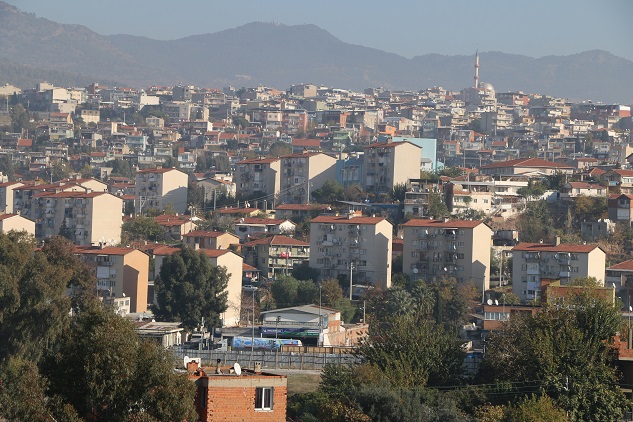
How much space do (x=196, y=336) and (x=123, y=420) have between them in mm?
22418

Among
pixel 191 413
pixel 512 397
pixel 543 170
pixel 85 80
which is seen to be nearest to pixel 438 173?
pixel 543 170

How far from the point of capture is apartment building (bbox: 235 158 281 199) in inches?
2235

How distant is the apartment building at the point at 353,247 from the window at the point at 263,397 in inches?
1101

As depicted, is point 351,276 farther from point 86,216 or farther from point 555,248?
point 86,216

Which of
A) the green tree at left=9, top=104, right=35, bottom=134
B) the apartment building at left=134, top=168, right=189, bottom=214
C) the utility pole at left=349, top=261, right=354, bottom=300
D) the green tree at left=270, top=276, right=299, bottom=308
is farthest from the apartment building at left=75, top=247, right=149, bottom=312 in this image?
the green tree at left=9, top=104, right=35, bottom=134

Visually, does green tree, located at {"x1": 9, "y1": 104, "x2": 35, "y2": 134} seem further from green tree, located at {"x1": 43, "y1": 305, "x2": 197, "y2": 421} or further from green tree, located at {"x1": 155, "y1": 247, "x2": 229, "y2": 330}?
green tree, located at {"x1": 43, "y1": 305, "x2": 197, "y2": 421}

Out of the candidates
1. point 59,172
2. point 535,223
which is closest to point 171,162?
point 59,172

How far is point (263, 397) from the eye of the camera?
1506 centimetres

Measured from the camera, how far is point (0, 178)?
220ft

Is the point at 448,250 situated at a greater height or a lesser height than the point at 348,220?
lesser

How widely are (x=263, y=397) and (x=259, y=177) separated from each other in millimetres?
42642

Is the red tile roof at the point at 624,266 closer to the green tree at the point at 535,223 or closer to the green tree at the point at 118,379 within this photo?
the green tree at the point at 535,223

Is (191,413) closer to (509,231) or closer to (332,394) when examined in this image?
(332,394)

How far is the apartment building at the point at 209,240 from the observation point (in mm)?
45406
